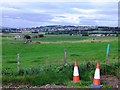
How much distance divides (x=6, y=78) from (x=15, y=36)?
188 feet

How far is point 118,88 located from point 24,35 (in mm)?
57198

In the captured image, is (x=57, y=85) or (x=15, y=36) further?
(x=15, y=36)

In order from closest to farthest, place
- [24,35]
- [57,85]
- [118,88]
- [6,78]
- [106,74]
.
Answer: [118,88]
[57,85]
[6,78]
[106,74]
[24,35]

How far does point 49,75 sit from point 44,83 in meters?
0.67

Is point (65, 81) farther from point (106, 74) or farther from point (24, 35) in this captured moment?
point (24, 35)

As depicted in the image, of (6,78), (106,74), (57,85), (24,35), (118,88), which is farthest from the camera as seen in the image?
(24,35)

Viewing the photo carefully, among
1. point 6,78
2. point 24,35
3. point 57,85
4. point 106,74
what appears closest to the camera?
point 57,85

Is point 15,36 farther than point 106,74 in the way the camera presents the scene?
Yes

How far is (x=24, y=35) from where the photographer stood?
66062 millimetres

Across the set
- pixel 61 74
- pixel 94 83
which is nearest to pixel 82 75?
pixel 61 74

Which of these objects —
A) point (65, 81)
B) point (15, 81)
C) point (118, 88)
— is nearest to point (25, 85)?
point (15, 81)

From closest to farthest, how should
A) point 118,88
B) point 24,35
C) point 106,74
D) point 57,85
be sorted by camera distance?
point 118,88 → point 57,85 → point 106,74 → point 24,35

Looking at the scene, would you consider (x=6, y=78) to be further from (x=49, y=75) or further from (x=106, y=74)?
(x=106, y=74)

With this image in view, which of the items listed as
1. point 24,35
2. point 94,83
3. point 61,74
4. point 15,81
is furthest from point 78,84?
point 24,35
